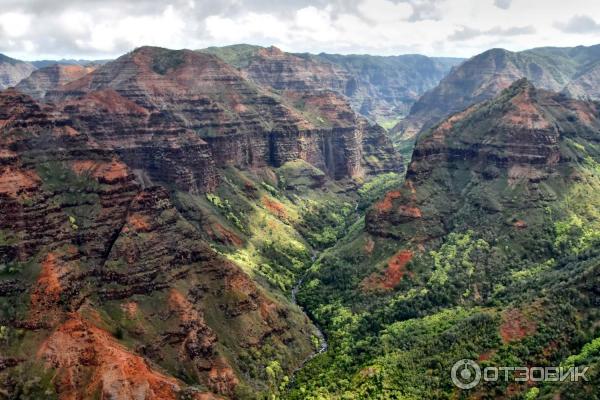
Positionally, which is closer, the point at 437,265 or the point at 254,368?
the point at 254,368

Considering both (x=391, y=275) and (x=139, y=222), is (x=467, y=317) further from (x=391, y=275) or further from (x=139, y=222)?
(x=139, y=222)

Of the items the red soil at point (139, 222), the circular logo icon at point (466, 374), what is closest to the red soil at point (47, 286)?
the red soil at point (139, 222)

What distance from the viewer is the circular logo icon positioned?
129 m

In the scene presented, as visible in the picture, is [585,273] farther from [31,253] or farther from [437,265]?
[31,253]

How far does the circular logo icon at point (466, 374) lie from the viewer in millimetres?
129288

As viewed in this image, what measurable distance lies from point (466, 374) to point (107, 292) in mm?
81524

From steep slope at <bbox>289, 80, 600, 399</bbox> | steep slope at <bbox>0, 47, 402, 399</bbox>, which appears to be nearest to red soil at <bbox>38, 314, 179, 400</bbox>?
steep slope at <bbox>0, 47, 402, 399</bbox>

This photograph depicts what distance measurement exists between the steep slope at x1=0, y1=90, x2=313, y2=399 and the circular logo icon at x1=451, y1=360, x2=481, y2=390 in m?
43.6

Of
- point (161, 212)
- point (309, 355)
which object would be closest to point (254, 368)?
point (309, 355)

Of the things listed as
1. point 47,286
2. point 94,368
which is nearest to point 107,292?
point 47,286

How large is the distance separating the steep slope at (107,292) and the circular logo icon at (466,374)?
43.6 m

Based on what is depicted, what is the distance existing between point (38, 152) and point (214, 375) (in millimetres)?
72011

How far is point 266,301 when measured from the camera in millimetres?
166625

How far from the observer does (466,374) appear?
432ft
